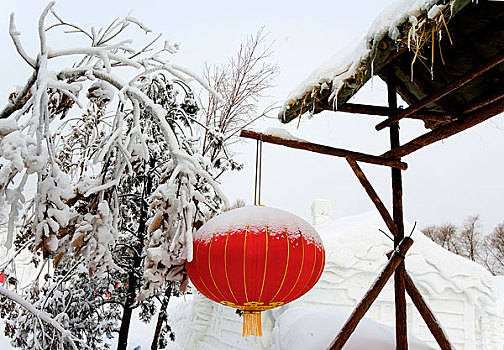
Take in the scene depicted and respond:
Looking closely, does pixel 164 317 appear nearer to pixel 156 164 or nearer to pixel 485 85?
pixel 156 164

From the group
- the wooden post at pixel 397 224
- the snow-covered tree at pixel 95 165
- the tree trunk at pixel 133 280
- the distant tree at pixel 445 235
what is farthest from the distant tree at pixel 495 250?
the snow-covered tree at pixel 95 165

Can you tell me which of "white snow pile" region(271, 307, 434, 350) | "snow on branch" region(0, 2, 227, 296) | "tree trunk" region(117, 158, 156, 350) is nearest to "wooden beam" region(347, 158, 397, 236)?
"white snow pile" region(271, 307, 434, 350)

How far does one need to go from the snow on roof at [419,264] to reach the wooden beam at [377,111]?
526cm

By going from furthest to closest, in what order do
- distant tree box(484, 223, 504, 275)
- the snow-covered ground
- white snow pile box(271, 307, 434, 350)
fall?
distant tree box(484, 223, 504, 275), the snow-covered ground, white snow pile box(271, 307, 434, 350)

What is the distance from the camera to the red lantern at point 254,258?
1814mm

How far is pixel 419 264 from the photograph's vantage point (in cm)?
730

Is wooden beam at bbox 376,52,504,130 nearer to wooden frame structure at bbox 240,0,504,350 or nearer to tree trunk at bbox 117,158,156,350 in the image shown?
wooden frame structure at bbox 240,0,504,350

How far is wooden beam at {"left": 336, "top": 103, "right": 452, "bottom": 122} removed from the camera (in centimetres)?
239

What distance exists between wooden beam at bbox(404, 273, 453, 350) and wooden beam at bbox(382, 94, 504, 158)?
0.76 metres

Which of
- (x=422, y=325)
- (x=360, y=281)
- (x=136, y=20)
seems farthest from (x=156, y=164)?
(x=422, y=325)

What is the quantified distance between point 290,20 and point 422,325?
816cm

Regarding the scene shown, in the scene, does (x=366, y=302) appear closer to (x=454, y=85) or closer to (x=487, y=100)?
(x=454, y=85)

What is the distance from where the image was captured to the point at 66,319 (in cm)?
455

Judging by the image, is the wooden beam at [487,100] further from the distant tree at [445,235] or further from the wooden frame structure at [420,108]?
the distant tree at [445,235]
